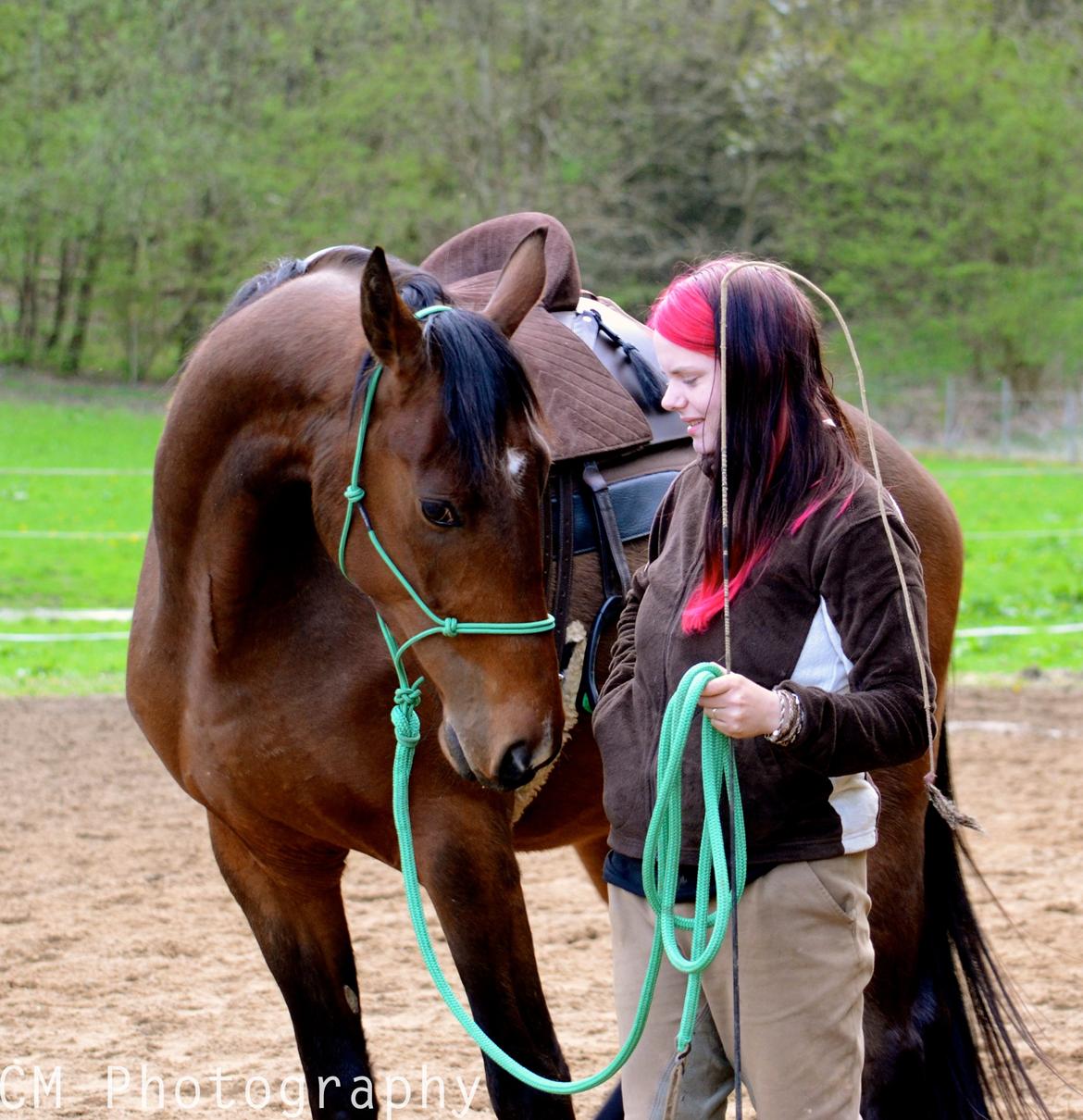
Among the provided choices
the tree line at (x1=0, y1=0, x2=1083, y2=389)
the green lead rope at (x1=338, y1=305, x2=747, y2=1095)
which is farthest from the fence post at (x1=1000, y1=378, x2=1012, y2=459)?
the green lead rope at (x1=338, y1=305, x2=747, y2=1095)

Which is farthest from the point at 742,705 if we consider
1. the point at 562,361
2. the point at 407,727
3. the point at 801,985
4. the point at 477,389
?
the point at 562,361

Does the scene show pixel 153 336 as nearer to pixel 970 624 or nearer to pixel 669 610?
pixel 970 624

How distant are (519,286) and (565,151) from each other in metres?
20.4

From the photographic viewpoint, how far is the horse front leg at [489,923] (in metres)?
2.24

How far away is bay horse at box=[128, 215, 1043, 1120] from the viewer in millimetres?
1890

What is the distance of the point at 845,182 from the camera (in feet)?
83.0

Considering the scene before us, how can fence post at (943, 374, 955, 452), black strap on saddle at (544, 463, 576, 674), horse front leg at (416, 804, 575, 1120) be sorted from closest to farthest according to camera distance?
horse front leg at (416, 804, 575, 1120), black strap on saddle at (544, 463, 576, 674), fence post at (943, 374, 955, 452)

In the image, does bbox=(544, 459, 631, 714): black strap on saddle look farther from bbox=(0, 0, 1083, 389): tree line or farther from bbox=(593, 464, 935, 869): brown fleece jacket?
bbox=(0, 0, 1083, 389): tree line

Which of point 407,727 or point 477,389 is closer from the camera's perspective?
point 477,389

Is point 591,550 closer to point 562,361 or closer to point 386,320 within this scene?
point 562,361

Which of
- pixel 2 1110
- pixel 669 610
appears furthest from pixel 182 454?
pixel 2 1110

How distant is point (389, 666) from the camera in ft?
7.39

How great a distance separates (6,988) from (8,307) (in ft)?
57.7

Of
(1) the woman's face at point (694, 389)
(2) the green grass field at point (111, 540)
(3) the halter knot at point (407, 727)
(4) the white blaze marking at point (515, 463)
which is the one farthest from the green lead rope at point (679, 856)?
(2) the green grass field at point (111, 540)
